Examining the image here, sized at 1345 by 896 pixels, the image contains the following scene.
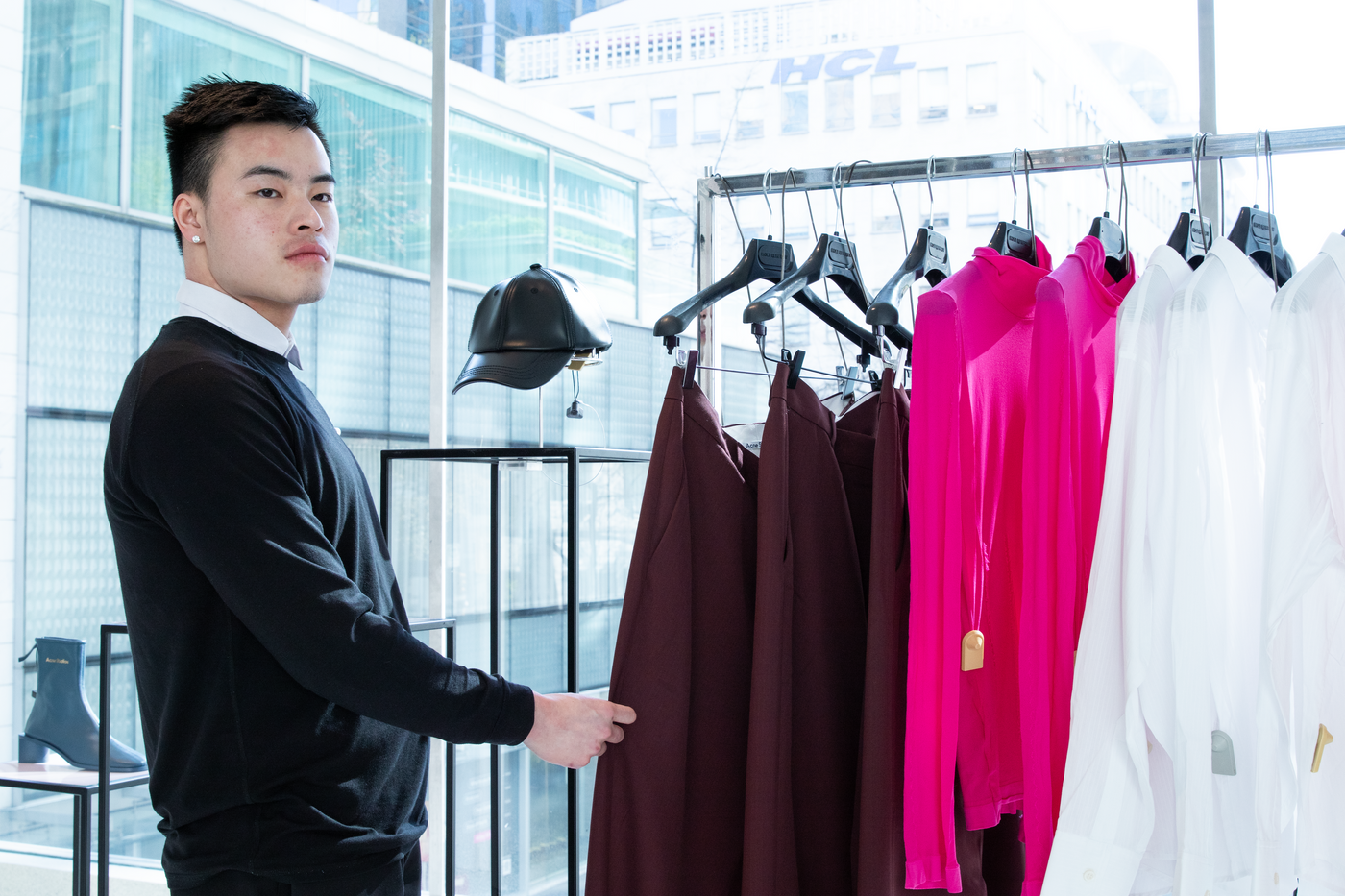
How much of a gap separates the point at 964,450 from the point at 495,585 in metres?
1.46

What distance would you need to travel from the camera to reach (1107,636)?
1.07m

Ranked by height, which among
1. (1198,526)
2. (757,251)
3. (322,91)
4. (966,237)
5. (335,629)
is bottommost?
(335,629)

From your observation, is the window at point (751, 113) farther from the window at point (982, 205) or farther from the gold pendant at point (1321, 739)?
the gold pendant at point (1321, 739)

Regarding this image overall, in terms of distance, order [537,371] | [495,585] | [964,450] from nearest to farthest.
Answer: [964,450]
[537,371]
[495,585]

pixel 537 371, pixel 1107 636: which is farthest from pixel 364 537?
pixel 1107 636

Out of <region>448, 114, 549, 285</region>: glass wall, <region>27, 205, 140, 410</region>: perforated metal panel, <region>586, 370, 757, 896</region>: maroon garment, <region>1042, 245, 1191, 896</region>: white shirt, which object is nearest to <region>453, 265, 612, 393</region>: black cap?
<region>586, 370, 757, 896</region>: maroon garment

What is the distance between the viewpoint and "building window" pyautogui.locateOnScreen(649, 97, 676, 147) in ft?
10.4

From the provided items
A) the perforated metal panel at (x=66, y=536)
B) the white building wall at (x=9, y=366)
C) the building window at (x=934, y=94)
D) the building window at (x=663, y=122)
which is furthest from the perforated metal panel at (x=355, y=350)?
the building window at (x=934, y=94)

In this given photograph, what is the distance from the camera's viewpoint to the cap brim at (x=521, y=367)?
199cm

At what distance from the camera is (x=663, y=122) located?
317 cm

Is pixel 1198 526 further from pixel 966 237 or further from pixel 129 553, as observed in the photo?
pixel 966 237

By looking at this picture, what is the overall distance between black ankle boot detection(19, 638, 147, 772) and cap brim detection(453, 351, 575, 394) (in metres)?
1.40

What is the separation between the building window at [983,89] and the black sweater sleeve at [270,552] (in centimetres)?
207

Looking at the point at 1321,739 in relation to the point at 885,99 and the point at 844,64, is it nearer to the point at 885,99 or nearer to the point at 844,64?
the point at 885,99
